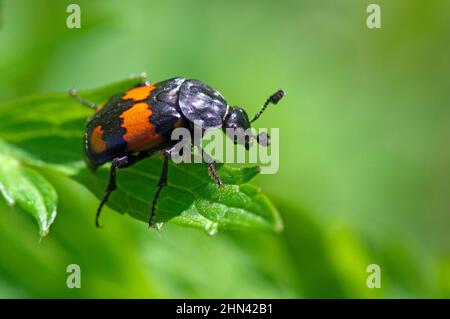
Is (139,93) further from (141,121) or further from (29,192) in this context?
(29,192)

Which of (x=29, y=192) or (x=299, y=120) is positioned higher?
(x=29, y=192)

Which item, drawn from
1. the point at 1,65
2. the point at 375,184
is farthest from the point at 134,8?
the point at 375,184

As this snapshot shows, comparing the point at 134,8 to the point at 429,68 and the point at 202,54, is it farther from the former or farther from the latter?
the point at 429,68

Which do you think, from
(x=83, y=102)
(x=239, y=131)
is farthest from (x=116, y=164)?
(x=239, y=131)

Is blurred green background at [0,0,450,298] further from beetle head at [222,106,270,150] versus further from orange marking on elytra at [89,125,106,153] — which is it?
orange marking on elytra at [89,125,106,153]

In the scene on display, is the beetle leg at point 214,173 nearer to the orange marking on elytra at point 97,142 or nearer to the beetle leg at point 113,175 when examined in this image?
the beetle leg at point 113,175
